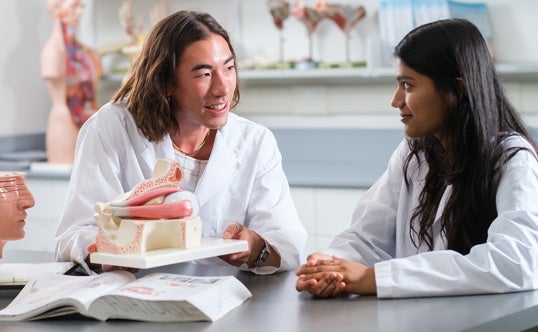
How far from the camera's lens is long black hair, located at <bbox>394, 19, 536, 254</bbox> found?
179 centimetres

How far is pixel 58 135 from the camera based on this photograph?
4047mm

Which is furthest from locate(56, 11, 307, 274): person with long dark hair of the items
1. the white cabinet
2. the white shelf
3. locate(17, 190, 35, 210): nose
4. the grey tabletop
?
the white shelf

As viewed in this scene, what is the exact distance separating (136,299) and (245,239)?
47cm

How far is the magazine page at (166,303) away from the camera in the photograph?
1.49 meters

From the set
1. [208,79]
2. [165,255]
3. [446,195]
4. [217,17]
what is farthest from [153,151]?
[217,17]

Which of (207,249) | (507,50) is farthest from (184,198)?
(507,50)

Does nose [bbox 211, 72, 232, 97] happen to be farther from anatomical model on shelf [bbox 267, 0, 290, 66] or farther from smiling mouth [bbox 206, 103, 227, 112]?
anatomical model on shelf [bbox 267, 0, 290, 66]

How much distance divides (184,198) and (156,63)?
0.53m

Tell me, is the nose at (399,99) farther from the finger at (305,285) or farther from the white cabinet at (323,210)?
the white cabinet at (323,210)

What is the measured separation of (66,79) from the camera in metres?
4.05

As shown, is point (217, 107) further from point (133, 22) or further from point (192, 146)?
point (133, 22)

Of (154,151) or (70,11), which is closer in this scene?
(154,151)

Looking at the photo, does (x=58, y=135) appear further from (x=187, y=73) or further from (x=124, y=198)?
(x=124, y=198)

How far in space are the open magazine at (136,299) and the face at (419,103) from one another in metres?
0.48
